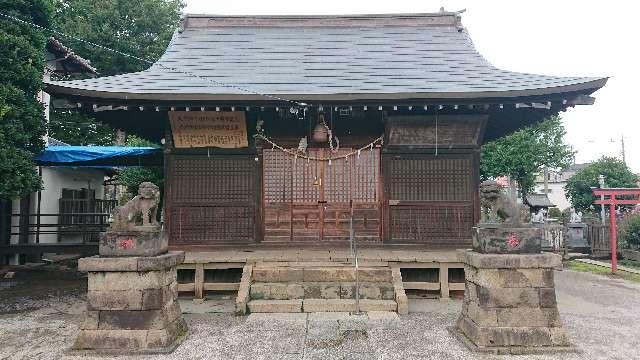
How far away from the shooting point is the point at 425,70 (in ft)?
31.8

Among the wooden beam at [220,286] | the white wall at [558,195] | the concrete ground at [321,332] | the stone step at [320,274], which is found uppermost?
the white wall at [558,195]

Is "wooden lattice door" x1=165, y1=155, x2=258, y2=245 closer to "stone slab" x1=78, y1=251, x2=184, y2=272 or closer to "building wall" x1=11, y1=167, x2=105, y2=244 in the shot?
"stone slab" x1=78, y1=251, x2=184, y2=272

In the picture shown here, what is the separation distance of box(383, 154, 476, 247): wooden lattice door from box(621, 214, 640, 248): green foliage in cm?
910

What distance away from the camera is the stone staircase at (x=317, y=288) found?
22.0 feet

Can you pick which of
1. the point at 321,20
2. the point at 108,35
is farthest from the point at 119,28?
the point at 321,20

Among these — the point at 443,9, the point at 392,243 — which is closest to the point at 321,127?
the point at 392,243

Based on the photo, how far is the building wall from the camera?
41.7 feet

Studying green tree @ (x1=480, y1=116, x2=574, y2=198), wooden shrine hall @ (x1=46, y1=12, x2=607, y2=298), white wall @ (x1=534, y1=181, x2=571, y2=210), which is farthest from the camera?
white wall @ (x1=534, y1=181, x2=571, y2=210)

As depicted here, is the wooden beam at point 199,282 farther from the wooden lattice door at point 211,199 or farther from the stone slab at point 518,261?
the stone slab at point 518,261

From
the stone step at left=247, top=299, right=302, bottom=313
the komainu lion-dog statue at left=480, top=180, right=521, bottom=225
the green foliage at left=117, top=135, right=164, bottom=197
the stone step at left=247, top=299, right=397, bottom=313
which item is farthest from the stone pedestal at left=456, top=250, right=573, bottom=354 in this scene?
the green foliage at left=117, top=135, right=164, bottom=197


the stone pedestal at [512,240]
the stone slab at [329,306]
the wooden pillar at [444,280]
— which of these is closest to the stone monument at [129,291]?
the stone slab at [329,306]

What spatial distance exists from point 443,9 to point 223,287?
10.9m

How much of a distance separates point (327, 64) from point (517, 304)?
732 centimetres

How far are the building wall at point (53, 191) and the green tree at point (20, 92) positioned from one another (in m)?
2.60
